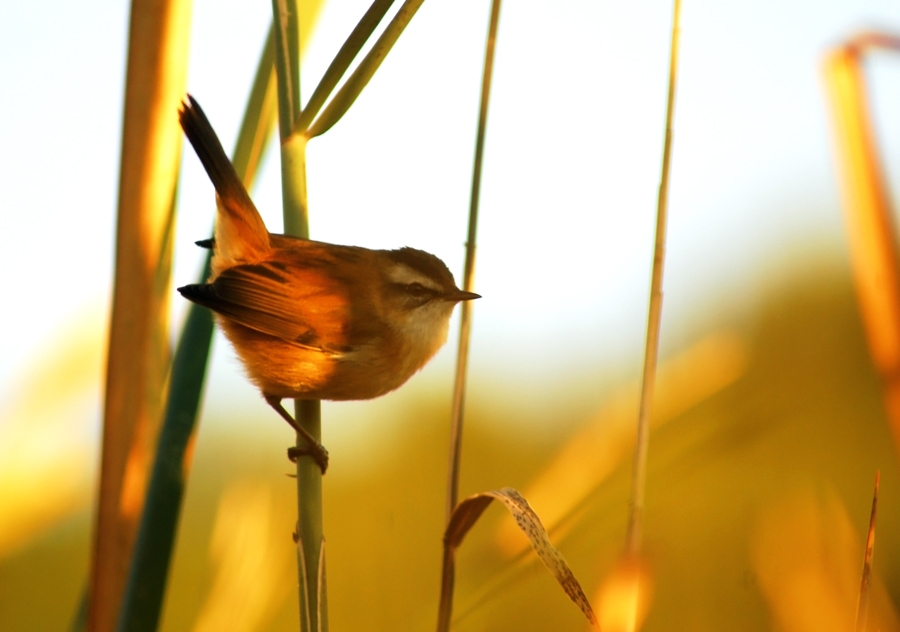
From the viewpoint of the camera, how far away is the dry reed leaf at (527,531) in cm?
126

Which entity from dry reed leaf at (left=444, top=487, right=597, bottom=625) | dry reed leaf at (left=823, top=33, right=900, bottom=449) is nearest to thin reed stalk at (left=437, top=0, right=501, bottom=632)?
dry reed leaf at (left=444, top=487, right=597, bottom=625)

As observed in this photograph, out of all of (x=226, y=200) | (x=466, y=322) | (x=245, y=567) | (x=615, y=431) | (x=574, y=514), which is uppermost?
(x=226, y=200)

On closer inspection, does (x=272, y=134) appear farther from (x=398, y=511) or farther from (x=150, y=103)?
(x=398, y=511)

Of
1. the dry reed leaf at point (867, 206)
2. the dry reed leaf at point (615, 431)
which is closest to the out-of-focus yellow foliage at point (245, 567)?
the dry reed leaf at point (615, 431)

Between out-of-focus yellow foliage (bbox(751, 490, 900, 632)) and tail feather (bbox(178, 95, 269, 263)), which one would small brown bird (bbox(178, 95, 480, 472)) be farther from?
out-of-focus yellow foliage (bbox(751, 490, 900, 632))

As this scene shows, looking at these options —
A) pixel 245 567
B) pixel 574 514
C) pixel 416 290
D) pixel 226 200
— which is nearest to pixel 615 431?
pixel 574 514

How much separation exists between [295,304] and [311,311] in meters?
0.06

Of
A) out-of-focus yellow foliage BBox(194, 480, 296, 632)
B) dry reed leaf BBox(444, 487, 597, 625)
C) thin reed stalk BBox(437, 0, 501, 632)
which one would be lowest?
out-of-focus yellow foliage BBox(194, 480, 296, 632)

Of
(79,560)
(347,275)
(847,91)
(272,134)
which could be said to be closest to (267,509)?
(79,560)

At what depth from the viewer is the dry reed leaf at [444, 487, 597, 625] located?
1260 millimetres

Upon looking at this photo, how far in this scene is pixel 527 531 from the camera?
4.33 feet

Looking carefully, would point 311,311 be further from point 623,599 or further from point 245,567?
point 623,599

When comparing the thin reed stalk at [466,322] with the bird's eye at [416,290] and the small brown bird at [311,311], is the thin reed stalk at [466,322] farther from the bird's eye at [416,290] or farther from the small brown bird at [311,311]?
the bird's eye at [416,290]

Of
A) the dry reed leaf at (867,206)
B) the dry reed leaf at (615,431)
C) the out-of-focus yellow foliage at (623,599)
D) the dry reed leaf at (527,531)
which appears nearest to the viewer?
the dry reed leaf at (527,531)
